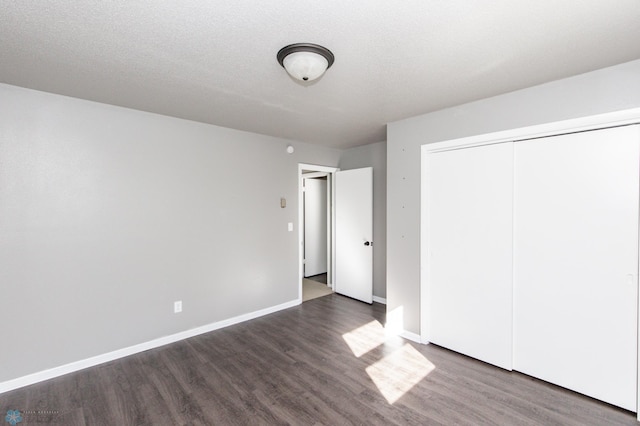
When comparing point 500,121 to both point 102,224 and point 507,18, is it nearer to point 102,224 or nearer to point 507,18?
point 507,18

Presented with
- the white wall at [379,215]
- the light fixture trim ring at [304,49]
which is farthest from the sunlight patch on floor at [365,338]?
the light fixture trim ring at [304,49]

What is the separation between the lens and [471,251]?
2.84 m

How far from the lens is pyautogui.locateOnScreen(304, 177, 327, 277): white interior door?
619 cm

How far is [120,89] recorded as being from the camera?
2453 millimetres

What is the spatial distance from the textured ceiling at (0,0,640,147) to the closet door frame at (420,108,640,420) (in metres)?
0.37

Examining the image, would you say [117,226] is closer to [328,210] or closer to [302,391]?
[302,391]

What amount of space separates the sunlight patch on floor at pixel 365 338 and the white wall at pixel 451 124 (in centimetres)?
33

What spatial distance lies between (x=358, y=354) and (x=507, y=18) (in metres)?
2.91

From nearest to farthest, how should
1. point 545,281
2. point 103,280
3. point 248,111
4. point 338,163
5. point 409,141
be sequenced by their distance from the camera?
point 545,281 < point 103,280 < point 248,111 < point 409,141 < point 338,163

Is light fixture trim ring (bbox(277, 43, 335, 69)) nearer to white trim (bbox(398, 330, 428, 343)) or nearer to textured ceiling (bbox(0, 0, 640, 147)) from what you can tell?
textured ceiling (bbox(0, 0, 640, 147))

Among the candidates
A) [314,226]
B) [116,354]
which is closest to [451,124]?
[314,226]

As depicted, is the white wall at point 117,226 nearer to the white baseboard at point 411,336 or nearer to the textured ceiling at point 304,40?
the textured ceiling at point 304,40

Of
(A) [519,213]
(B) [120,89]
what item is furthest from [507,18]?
(B) [120,89]

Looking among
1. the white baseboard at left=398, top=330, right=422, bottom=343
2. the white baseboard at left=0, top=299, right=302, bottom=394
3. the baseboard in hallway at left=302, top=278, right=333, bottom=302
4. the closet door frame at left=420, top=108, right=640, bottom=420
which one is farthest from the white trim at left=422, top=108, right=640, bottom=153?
the white baseboard at left=0, top=299, right=302, bottom=394
